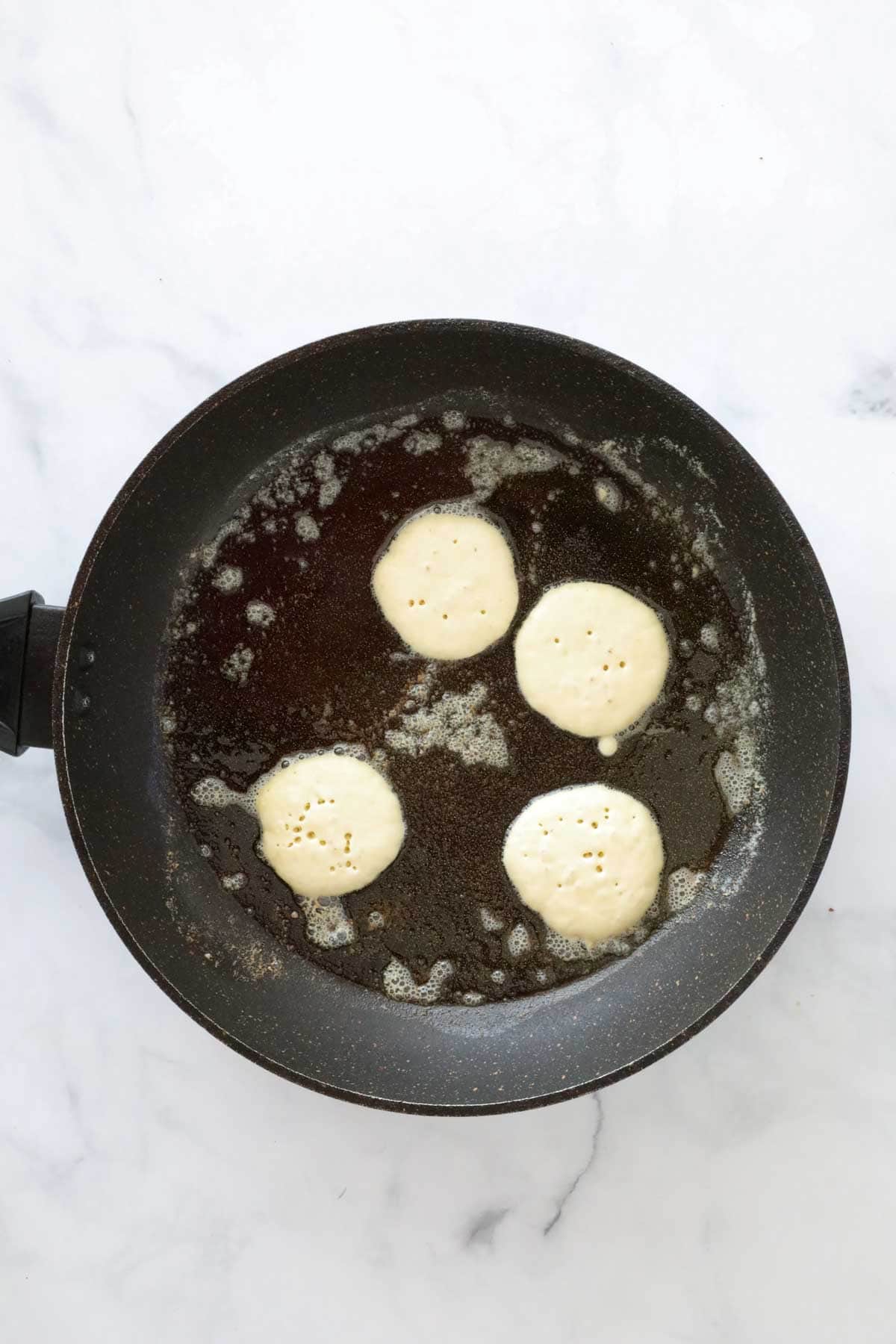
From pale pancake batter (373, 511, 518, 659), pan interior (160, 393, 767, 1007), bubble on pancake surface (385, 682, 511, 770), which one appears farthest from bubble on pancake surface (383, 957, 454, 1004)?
pale pancake batter (373, 511, 518, 659)

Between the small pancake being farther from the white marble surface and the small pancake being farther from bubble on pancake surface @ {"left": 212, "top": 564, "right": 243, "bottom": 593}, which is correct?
bubble on pancake surface @ {"left": 212, "top": 564, "right": 243, "bottom": 593}

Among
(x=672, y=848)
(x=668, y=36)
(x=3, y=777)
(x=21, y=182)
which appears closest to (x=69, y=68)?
(x=21, y=182)

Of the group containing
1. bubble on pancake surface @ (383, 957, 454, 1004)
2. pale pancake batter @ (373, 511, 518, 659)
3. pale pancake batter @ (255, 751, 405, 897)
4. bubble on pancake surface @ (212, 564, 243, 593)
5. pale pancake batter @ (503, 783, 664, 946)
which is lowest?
bubble on pancake surface @ (383, 957, 454, 1004)

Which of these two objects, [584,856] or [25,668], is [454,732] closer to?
[584,856]

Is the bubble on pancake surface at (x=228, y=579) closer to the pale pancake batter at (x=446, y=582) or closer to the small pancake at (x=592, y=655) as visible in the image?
the pale pancake batter at (x=446, y=582)

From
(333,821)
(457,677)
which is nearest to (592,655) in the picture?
(457,677)

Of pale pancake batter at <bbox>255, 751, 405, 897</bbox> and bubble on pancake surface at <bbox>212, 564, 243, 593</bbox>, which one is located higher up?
bubble on pancake surface at <bbox>212, 564, 243, 593</bbox>

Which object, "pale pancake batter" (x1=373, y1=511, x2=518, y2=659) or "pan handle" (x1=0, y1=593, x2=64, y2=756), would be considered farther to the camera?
→ "pale pancake batter" (x1=373, y1=511, x2=518, y2=659)

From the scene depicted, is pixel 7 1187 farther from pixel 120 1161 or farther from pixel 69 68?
pixel 69 68
